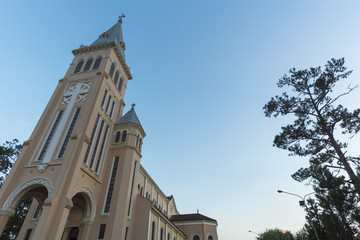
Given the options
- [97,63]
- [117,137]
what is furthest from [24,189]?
[97,63]

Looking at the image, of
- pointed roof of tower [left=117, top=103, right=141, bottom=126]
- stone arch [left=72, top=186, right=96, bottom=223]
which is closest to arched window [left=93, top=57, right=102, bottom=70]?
pointed roof of tower [left=117, top=103, right=141, bottom=126]

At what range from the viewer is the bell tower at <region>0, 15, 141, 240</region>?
16000 mm

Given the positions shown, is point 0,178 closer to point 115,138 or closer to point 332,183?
point 115,138

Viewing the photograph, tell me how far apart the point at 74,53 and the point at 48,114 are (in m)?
11.2

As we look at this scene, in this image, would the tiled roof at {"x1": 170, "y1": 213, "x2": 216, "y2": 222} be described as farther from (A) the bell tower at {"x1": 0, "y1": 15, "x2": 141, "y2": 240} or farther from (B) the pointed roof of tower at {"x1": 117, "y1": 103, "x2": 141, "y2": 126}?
(B) the pointed roof of tower at {"x1": 117, "y1": 103, "x2": 141, "y2": 126}

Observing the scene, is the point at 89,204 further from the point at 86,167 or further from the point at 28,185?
the point at 28,185

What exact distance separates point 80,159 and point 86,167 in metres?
1.62

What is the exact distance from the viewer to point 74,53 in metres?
28.9

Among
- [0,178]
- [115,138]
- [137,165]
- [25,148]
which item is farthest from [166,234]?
[0,178]

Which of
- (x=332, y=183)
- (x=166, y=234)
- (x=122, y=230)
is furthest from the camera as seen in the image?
(x=166, y=234)

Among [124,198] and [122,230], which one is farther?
[124,198]

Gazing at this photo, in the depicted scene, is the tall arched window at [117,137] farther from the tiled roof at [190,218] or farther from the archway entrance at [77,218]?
the tiled roof at [190,218]

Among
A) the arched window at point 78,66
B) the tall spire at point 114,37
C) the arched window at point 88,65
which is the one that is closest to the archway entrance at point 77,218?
the arched window at point 88,65

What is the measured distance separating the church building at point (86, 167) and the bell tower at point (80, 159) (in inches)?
2.4
